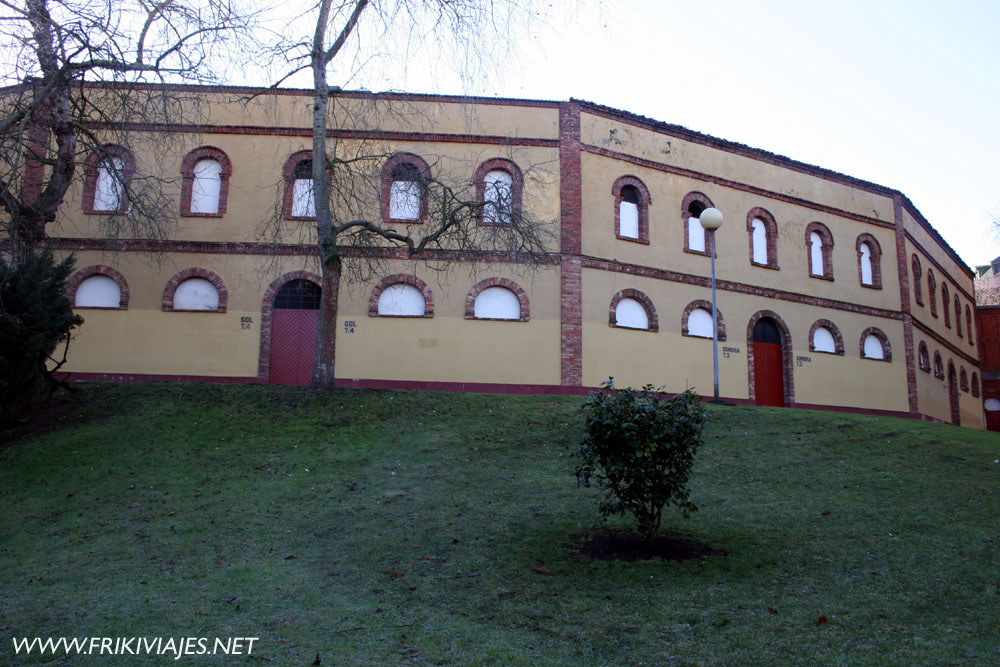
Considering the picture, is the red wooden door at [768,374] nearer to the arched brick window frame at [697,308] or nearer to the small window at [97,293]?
the arched brick window frame at [697,308]

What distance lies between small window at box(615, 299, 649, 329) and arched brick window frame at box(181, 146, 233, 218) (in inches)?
429

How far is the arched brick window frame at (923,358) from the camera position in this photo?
28.0m

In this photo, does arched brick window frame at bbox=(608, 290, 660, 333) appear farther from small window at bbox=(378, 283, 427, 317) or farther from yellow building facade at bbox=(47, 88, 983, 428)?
small window at bbox=(378, 283, 427, 317)

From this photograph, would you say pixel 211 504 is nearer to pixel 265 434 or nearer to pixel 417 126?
pixel 265 434

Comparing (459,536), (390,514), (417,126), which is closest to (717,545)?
(459,536)

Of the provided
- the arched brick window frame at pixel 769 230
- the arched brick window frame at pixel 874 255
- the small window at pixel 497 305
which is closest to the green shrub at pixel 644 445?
the small window at pixel 497 305

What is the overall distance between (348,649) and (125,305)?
55.1 feet

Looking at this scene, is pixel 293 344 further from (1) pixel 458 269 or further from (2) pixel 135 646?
(2) pixel 135 646

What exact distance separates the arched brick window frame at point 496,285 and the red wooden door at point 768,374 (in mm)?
7621

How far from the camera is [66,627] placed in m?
6.26

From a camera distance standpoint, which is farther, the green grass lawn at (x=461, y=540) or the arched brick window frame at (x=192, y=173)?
the arched brick window frame at (x=192, y=173)

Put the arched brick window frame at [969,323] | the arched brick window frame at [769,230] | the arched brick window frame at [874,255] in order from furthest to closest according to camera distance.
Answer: the arched brick window frame at [969,323] → the arched brick window frame at [874,255] → the arched brick window frame at [769,230]

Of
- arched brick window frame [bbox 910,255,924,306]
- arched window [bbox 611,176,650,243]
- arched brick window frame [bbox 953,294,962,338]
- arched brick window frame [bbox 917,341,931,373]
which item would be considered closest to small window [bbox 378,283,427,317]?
arched window [bbox 611,176,650,243]

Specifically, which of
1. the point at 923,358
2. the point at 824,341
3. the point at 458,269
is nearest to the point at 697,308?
the point at 824,341
